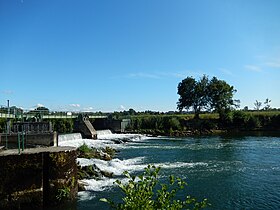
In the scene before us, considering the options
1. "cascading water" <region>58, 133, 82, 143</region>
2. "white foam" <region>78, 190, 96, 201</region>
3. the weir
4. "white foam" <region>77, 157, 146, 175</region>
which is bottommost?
"white foam" <region>78, 190, 96, 201</region>

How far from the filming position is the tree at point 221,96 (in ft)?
265

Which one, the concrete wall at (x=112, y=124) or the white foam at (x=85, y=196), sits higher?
the concrete wall at (x=112, y=124)

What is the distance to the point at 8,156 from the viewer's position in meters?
15.0

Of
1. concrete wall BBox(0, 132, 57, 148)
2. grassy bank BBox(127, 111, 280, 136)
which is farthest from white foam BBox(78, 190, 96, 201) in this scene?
grassy bank BBox(127, 111, 280, 136)

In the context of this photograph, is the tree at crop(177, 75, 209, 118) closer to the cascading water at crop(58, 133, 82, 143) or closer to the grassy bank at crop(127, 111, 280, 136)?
the grassy bank at crop(127, 111, 280, 136)

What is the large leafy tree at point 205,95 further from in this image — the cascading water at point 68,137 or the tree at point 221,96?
the cascading water at point 68,137

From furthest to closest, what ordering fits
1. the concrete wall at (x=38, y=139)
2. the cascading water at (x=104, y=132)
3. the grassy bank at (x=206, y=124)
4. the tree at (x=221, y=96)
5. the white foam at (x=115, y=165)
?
the tree at (x=221, y=96) → the grassy bank at (x=206, y=124) → the cascading water at (x=104, y=132) → the concrete wall at (x=38, y=139) → the white foam at (x=115, y=165)

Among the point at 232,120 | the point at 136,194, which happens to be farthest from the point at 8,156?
the point at 232,120

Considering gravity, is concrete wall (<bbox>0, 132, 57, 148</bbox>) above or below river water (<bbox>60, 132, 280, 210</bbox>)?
above

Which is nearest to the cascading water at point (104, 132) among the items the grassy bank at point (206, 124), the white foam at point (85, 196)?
the grassy bank at point (206, 124)

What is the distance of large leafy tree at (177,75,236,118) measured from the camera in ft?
267

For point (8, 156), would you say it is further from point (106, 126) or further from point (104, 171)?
point (106, 126)

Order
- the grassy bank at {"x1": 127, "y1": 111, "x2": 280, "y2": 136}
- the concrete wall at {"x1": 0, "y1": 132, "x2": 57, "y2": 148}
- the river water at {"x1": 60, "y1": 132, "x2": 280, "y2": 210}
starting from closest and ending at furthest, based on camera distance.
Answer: the river water at {"x1": 60, "y1": 132, "x2": 280, "y2": 210} < the concrete wall at {"x1": 0, "y1": 132, "x2": 57, "y2": 148} < the grassy bank at {"x1": 127, "y1": 111, "x2": 280, "y2": 136}

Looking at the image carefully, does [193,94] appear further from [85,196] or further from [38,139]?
[85,196]
